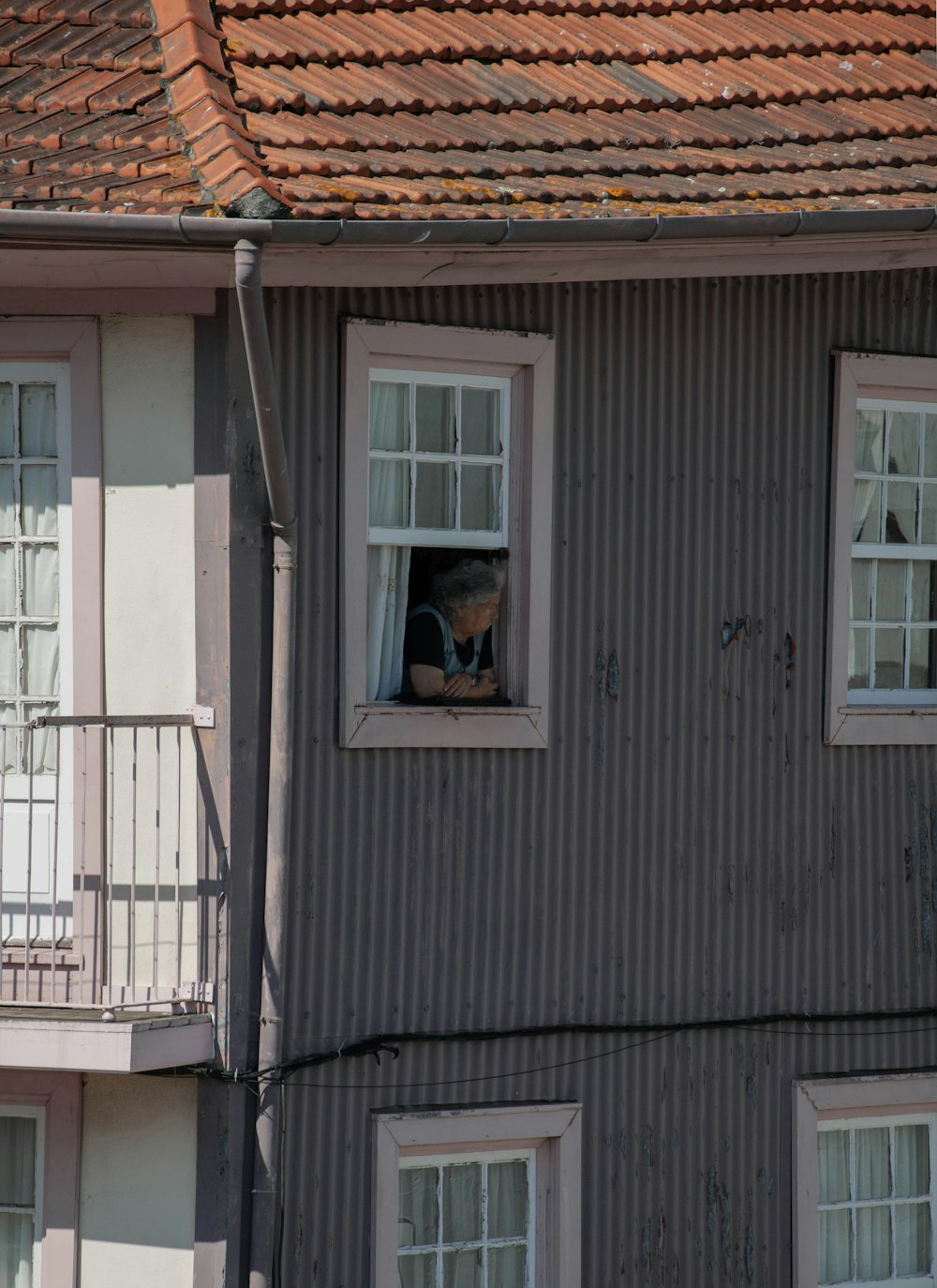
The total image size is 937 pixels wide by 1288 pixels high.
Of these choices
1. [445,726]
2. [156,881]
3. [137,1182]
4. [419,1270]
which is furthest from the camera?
[419,1270]

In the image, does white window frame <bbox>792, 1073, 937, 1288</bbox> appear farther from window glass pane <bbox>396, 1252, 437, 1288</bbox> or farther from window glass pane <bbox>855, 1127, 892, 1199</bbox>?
window glass pane <bbox>396, 1252, 437, 1288</bbox>

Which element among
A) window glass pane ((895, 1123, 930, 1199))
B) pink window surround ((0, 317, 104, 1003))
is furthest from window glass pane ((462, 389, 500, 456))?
window glass pane ((895, 1123, 930, 1199))

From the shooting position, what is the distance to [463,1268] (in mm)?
8180

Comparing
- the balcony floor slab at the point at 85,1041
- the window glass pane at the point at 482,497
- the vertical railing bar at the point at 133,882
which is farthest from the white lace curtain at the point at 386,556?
the balcony floor slab at the point at 85,1041

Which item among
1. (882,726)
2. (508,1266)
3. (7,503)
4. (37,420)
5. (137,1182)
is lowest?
(508,1266)

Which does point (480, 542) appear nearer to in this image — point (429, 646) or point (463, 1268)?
point (429, 646)

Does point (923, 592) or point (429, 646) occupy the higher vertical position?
point (923, 592)

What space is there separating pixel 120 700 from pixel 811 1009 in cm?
361

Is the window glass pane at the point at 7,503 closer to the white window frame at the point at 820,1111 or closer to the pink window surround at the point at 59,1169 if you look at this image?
the pink window surround at the point at 59,1169

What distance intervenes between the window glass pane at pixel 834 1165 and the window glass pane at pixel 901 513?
2.96m

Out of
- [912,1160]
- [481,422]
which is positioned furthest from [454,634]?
[912,1160]

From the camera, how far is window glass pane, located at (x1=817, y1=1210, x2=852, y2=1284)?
8867mm

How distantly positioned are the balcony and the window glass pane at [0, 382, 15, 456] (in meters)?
1.19

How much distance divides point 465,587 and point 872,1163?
3577 mm
